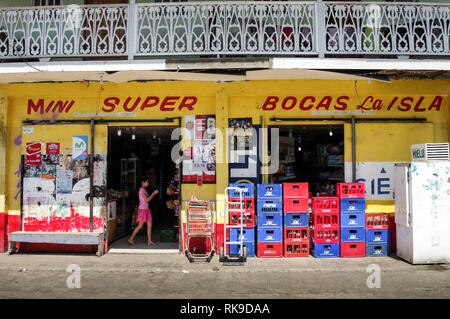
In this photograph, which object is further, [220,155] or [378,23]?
[220,155]

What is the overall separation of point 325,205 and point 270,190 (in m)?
1.36

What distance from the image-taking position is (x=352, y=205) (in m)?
8.35

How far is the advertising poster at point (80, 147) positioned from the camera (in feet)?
29.9

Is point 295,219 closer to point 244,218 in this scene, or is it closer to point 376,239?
point 244,218

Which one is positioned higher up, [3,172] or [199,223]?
[3,172]

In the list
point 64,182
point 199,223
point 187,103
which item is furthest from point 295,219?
point 64,182

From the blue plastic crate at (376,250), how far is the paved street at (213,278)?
0.72 ft

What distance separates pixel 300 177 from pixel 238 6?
245 inches

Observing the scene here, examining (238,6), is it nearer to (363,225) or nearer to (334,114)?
(334,114)

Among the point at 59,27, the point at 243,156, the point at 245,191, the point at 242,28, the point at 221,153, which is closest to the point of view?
the point at 242,28

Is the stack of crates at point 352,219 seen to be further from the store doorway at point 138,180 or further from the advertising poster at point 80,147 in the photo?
the advertising poster at point 80,147

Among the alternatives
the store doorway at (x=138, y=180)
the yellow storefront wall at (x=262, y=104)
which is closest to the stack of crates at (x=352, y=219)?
the yellow storefront wall at (x=262, y=104)
